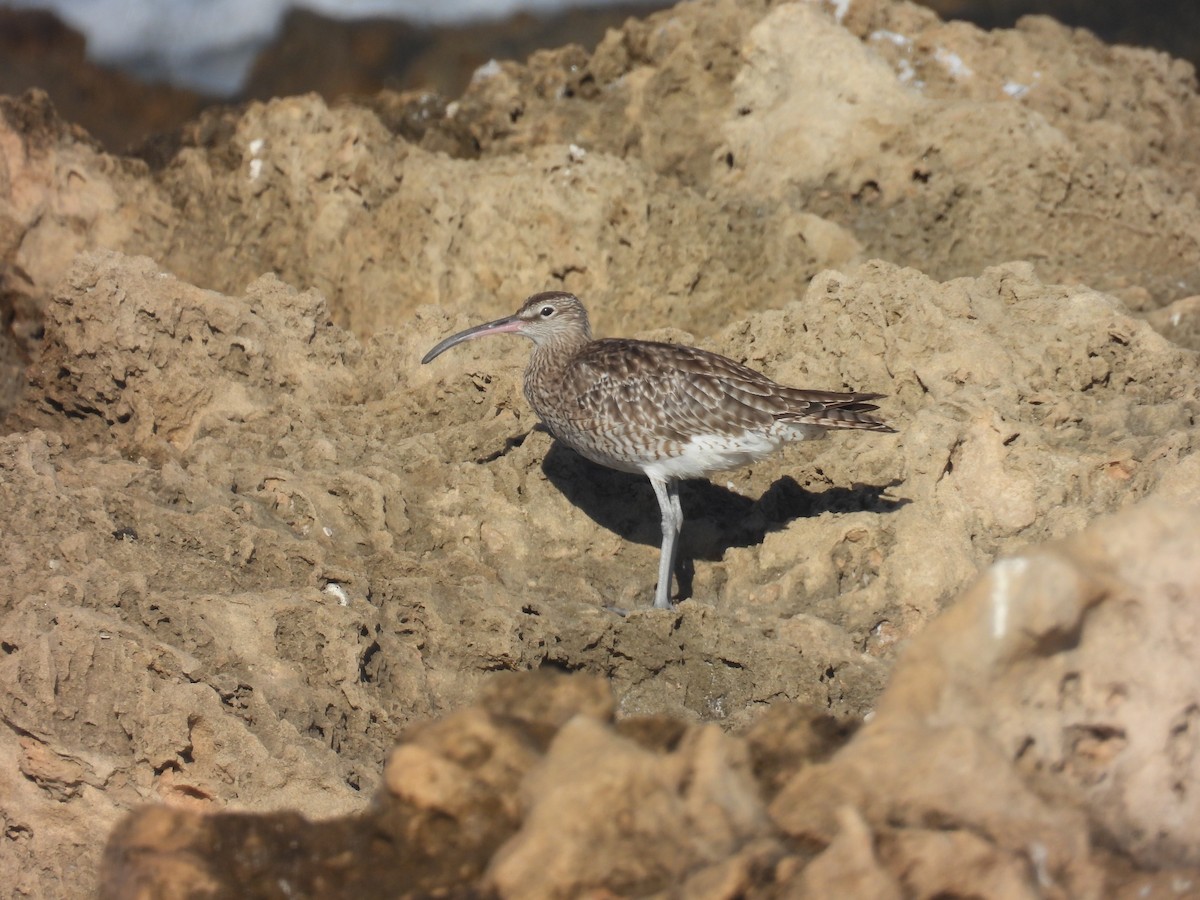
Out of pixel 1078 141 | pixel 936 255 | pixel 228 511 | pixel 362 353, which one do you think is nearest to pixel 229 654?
pixel 228 511

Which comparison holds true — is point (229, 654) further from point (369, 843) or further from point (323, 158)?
point (323, 158)

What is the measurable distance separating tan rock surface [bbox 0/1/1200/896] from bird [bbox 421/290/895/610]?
0.40 meters

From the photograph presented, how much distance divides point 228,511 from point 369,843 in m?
3.38

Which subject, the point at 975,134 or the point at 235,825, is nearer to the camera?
the point at 235,825

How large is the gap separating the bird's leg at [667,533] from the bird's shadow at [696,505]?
27 cm

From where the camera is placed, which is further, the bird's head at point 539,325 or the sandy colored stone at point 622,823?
the bird's head at point 539,325

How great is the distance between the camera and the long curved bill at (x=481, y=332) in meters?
8.26

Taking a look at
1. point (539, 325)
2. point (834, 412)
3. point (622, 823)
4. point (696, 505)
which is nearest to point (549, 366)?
point (539, 325)

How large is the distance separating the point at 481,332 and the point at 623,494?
129 centimetres

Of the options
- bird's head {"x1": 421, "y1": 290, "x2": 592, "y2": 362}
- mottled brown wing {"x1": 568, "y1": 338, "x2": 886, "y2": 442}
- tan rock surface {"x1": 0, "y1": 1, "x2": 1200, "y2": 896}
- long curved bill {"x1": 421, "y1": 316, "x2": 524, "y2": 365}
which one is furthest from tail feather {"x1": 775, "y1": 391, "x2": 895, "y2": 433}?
long curved bill {"x1": 421, "y1": 316, "x2": 524, "y2": 365}

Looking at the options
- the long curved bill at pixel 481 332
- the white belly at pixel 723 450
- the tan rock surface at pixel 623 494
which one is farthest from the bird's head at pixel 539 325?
the white belly at pixel 723 450

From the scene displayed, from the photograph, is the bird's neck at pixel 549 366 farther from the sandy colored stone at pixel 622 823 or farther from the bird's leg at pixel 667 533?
the sandy colored stone at pixel 622 823

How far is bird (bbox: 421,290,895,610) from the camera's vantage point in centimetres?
738

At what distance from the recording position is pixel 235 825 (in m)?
3.73
